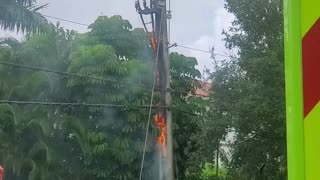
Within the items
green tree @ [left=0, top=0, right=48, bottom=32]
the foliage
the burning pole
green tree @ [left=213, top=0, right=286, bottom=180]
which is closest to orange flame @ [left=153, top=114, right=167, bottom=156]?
the burning pole

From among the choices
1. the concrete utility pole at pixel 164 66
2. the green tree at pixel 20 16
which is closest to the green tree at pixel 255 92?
the concrete utility pole at pixel 164 66

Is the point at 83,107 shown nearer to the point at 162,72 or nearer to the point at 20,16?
the point at 162,72

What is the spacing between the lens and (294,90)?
2.45 ft

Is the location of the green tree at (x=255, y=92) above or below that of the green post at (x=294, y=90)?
above

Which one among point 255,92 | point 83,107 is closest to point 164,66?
point 255,92

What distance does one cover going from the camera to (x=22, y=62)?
12.9 meters

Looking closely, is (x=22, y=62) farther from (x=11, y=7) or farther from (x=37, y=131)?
(x=11, y=7)

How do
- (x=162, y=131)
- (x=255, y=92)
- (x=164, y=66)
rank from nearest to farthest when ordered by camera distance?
(x=255, y=92) → (x=164, y=66) → (x=162, y=131)

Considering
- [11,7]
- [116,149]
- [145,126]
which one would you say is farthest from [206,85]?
[11,7]

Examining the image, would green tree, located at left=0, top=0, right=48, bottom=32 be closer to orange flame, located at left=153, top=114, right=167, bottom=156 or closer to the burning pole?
the burning pole

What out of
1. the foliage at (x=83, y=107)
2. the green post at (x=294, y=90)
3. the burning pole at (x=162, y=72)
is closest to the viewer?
the green post at (x=294, y=90)

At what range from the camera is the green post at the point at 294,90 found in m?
0.73

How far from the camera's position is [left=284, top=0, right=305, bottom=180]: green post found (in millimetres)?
728

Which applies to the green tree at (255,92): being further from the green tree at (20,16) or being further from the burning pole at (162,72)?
the green tree at (20,16)
